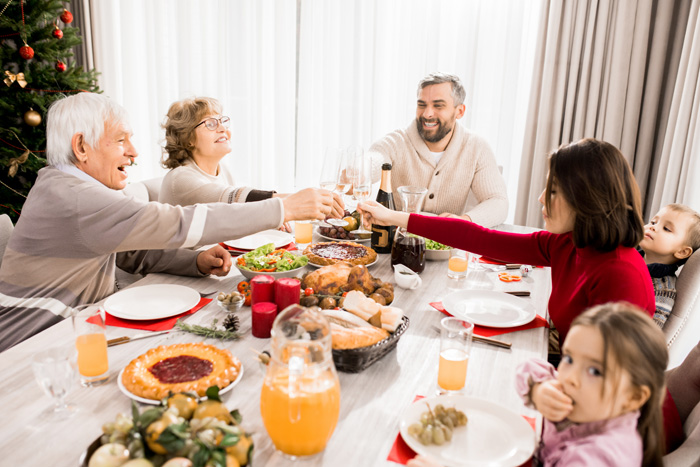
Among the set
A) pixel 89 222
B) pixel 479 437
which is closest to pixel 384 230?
pixel 89 222

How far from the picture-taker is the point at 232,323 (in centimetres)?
143

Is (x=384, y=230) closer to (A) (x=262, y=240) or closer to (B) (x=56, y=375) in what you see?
(A) (x=262, y=240)

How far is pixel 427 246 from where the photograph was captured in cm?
216

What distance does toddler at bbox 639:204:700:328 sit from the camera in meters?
1.89

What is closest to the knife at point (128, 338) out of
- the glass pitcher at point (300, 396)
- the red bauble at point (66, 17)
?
the glass pitcher at point (300, 396)

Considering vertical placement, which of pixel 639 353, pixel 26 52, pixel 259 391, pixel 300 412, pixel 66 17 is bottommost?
pixel 259 391

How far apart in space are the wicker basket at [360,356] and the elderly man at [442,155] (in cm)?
175

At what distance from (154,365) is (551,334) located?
3.98 feet

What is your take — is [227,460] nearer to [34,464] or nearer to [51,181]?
[34,464]

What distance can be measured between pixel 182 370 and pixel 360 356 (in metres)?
0.41

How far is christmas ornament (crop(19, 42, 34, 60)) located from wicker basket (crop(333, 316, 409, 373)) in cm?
319

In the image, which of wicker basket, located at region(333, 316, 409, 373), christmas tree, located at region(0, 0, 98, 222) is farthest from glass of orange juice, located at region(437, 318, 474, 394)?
christmas tree, located at region(0, 0, 98, 222)

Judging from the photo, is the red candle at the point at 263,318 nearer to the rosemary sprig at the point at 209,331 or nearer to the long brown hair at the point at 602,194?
the rosemary sprig at the point at 209,331

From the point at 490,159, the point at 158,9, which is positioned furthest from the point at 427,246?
the point at 158,9
